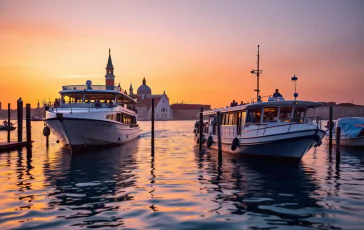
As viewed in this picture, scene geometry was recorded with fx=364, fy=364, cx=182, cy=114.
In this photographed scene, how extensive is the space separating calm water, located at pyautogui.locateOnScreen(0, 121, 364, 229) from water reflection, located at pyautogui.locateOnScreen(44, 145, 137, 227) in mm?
29

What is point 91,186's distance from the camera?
13234 millimetres

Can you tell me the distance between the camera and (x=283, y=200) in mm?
11023

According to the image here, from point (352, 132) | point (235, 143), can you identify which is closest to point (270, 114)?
point (235, 143)

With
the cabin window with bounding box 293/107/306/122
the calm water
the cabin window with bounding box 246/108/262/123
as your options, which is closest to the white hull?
the calm water

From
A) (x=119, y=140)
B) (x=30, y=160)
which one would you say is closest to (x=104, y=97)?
(x=119, y=140)

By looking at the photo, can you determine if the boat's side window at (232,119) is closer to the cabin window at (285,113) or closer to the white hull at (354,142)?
the cabin window at (285,113)

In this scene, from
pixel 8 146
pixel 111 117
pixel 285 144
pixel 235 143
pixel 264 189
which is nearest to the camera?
pixel 264 189

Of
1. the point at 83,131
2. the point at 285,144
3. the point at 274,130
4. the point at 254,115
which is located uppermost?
the point at 254,115

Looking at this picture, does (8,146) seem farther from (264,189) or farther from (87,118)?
(264,189)

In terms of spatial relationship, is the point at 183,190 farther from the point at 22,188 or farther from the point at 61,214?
the point at 22,188

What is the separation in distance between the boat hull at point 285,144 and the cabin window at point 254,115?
1.09 metres

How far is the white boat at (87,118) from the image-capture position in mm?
23516

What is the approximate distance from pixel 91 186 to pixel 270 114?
10.6m

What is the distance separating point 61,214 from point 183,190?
4381 millimetres
